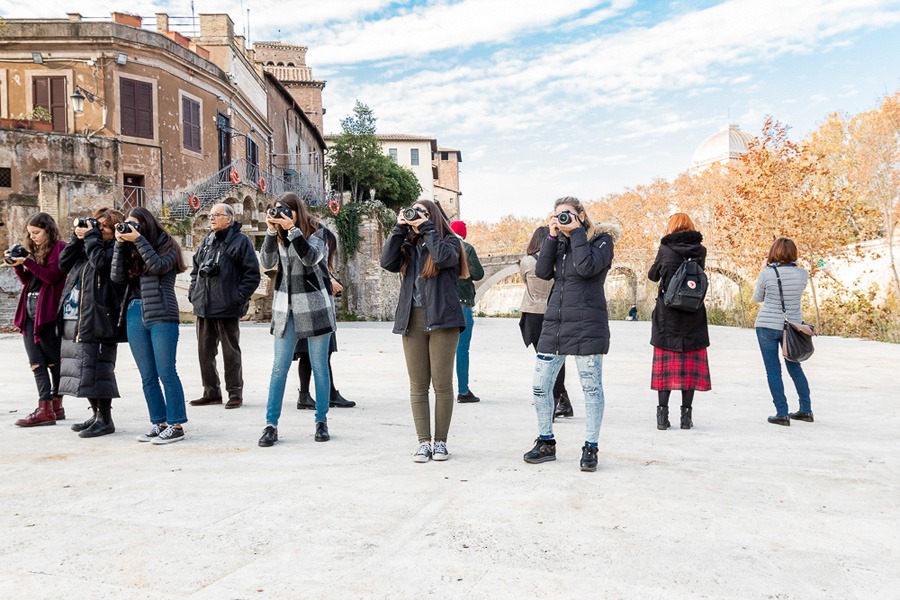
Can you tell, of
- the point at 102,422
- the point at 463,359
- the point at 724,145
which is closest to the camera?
the point at 102,422

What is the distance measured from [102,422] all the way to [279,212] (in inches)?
82.7

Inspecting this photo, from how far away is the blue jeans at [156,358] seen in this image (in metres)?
4.96

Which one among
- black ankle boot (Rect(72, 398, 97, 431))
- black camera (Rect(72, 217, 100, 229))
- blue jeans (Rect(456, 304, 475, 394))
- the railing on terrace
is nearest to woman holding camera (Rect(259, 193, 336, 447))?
black camera (Rect(72, 217, 100, 229))

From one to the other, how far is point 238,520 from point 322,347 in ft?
6.29

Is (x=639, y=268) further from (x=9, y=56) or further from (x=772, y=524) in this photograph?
(x=772, y=524)

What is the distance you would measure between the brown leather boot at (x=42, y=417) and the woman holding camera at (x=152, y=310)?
1193 millimetres

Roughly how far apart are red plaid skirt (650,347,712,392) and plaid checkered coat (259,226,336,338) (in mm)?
2622

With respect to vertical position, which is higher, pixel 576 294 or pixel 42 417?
pixel 576 294

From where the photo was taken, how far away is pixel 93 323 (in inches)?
201

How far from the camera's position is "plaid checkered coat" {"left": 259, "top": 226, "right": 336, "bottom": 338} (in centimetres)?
498

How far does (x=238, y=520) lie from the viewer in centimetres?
329

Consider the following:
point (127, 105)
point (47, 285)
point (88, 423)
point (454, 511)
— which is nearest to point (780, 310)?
point (454, 511)

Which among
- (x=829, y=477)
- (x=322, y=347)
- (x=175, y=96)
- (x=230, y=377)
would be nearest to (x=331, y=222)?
(x=175, y=96)

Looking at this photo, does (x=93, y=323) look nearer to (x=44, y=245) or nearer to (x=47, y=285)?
(x=47, y=285)
